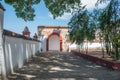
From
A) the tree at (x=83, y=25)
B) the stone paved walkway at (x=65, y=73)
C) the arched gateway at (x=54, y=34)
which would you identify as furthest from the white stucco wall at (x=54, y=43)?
the stone paved walkway at (x=65, y=73)

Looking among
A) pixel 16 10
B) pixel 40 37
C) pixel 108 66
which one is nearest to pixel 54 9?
pixel 16 10

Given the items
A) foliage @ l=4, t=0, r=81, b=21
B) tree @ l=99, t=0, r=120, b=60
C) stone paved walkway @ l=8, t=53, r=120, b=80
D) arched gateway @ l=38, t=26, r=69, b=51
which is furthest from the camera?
arched gateway @ l=38, t=26, r=69, b=51

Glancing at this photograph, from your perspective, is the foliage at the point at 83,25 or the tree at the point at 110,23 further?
the foliage at the point at 83,25

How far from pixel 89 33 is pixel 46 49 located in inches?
961

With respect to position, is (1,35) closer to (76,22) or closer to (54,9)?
(54,9)

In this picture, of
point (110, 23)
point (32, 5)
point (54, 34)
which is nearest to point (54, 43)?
point (54, 34)

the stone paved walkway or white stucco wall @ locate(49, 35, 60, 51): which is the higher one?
white stucco wall @ locate(49, 35, 60, 51)

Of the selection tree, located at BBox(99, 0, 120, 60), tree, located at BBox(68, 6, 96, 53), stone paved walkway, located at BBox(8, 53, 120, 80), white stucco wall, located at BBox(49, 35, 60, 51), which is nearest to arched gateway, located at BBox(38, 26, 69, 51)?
white stucco wall, located at BBox(49, 35, 60, 51)

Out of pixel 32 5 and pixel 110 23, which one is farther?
pixel 32 5

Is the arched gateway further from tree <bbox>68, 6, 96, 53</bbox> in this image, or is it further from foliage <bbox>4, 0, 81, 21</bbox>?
foliage <bbox>4, 0, 81, 21</bbox>

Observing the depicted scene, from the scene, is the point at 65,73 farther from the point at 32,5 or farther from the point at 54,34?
the point at 54,34

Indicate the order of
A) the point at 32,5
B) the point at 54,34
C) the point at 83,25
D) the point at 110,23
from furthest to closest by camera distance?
the point at 54,34 → the point at 83,25 → the point at 32,5 → the point at 110,23

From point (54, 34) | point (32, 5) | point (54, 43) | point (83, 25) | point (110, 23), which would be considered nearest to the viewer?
point (110, 23)

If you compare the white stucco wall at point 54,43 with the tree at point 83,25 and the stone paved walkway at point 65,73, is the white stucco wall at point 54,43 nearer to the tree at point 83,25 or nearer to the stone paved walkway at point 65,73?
the tree at point 83,25
